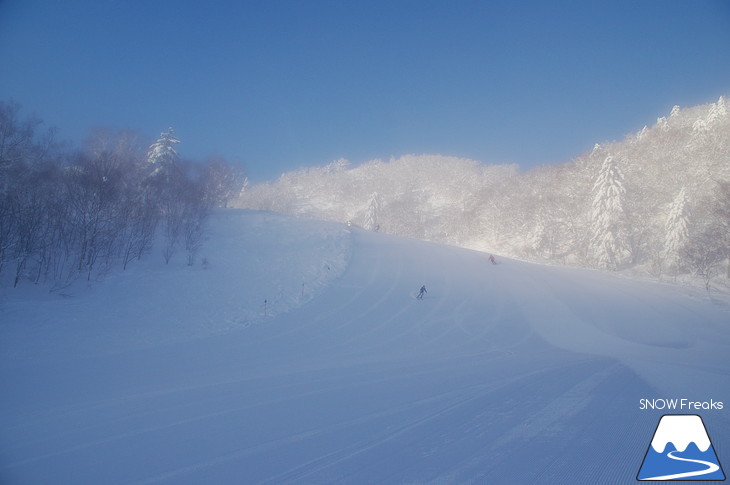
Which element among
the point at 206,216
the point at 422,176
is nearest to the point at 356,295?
the point at 206,216

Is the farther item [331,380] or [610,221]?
[610,221]

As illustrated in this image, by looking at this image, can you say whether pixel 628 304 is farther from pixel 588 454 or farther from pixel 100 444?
pixel 100 444

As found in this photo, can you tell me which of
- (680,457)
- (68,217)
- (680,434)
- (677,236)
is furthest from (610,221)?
(68,217)

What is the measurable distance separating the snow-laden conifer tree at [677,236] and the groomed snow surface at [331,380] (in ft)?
48.0

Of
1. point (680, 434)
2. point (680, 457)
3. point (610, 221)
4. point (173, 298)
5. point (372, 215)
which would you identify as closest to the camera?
point (680, 457)

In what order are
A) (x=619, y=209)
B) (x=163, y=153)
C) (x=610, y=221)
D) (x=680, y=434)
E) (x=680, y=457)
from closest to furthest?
(x=680, y=457) → (x=680, y=434) → (x=163, y=153) → (x=619, y=209) → (x=610, y=221)

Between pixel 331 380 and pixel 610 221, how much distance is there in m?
46.3

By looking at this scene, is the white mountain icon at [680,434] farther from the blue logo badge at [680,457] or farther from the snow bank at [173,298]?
the snow bank at [173,298]

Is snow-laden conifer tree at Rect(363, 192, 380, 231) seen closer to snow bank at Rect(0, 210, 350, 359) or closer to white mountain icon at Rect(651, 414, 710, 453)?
snow bank at Rect(0, 210, 350, 359)

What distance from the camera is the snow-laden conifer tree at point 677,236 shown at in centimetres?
3472

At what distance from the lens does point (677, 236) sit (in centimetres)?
3556

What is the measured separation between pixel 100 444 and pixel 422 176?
466 feet

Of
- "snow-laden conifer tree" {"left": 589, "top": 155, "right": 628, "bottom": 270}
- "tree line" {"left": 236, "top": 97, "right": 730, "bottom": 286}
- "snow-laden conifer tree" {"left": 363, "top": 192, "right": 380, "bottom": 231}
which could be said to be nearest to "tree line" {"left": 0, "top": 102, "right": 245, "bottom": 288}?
"tree line" {"left": 236, "top": 97, "right": 730, "bottom": 286}

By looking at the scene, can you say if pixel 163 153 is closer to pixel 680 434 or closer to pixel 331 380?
pixel 331 380
